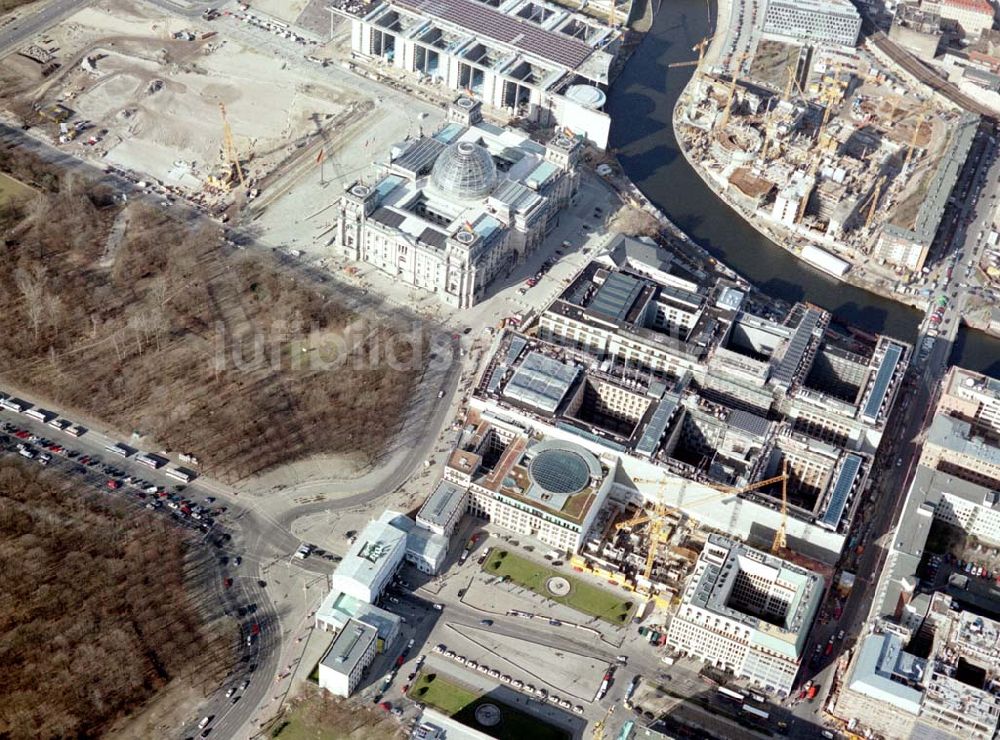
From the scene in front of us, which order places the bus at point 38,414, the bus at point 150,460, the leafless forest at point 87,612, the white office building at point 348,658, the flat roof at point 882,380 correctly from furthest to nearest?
the flat roof at point 882,380
the bus at point 38,414
the bus at point 150,460
the white office building at point 348,658
the leafless forest at point 87,612

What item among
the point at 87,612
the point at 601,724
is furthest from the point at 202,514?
the point at 601,724

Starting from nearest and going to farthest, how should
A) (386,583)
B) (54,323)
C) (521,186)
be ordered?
(386,583) → (54,323) → (521,186)

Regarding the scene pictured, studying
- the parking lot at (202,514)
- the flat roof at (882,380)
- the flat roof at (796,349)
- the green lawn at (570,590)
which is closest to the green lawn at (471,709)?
the green lawn at (570,590)

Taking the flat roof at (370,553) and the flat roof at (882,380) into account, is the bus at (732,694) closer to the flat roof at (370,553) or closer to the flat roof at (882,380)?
the flat roof at (370,553)

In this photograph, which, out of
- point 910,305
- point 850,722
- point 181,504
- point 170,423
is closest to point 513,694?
point 850,722

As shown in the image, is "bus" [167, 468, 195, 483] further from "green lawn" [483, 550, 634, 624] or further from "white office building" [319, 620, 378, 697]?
"green lawn" [483, 550, 634, 624]

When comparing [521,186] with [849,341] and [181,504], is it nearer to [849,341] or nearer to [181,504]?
[849,341]

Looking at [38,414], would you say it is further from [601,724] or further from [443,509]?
[601,724]
